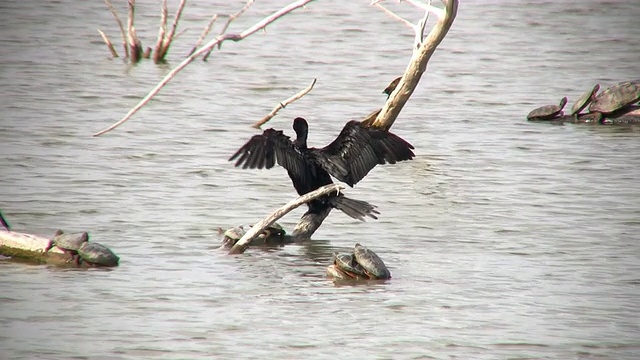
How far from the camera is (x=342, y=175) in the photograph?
361 inches

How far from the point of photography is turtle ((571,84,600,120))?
48.8 feet

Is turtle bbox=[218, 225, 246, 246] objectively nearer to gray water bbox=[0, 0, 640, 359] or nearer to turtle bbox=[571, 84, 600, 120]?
gray water bbox=[0, 0, 640, 359]

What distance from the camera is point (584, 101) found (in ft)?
49.2

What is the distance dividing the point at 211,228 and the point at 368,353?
325cm

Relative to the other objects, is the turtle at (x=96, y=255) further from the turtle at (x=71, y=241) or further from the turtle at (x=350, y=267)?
the turtle at (x=350, y=267)

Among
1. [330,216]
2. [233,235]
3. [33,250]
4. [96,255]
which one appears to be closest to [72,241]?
[96,255]

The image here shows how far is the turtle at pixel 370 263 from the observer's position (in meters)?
8.23

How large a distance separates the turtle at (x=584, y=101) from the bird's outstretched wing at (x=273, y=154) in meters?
6.73

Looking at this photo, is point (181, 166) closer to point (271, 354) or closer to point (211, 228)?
point (211, 228)

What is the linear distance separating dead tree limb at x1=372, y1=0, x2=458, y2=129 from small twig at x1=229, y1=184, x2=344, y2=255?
328cm

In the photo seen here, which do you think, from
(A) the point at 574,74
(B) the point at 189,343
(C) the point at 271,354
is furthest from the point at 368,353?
(A) the point at 574,74

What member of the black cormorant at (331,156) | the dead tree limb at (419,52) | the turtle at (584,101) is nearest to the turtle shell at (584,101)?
the turtle at (584,101)

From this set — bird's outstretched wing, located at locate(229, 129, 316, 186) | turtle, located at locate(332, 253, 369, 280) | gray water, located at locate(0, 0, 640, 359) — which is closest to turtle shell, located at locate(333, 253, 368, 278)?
turtle, located at locate(332, 253, 369, 280)

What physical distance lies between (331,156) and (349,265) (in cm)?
128
